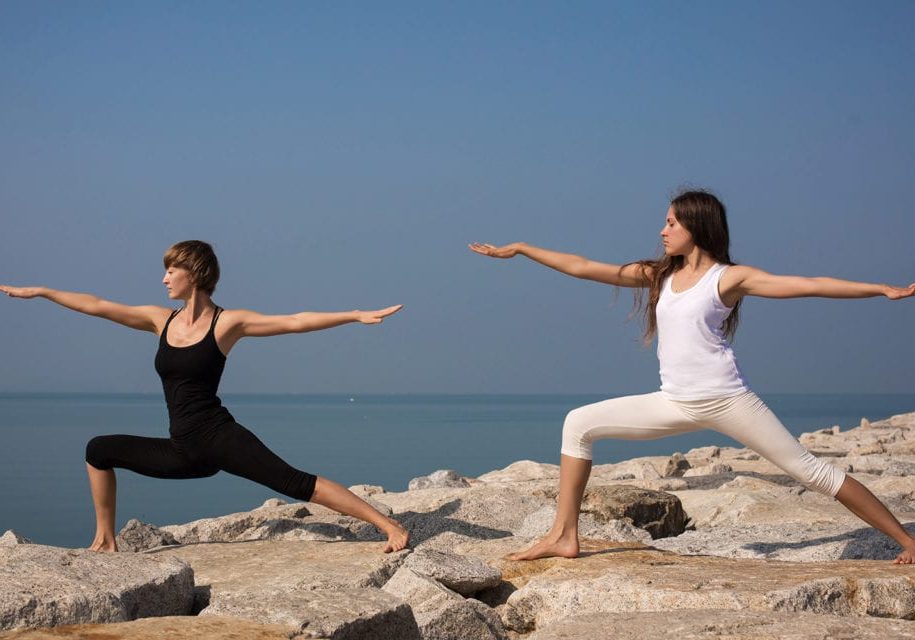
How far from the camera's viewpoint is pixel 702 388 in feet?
19.8

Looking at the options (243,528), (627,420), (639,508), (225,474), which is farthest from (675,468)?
(225,474)

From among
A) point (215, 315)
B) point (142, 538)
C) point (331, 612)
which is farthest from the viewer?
point (142, 538)

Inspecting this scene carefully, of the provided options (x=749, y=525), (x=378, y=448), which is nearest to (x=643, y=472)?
(x=749, y=525)

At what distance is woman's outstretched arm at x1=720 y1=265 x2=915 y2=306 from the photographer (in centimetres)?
564

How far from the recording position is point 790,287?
5.89 m

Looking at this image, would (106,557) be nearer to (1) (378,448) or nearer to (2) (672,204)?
(2) (672,204)

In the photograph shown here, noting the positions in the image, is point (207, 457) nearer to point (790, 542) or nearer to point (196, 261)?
point (196, 261)

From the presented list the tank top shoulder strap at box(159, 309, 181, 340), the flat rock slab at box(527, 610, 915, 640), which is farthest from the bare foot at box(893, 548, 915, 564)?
the tank top shoulder strap at box(159, 309, 181, 340)

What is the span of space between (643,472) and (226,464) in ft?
24.9

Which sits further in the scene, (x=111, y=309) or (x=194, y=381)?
Answer: (x=111, y=309)

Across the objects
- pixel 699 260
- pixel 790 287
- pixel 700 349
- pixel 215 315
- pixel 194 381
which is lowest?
pixel 194 381

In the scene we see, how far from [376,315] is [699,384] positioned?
6.24 ft

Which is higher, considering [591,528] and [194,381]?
[194,381]

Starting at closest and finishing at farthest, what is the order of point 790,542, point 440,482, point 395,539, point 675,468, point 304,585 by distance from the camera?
point 304,585
point 395,539
point 790,542
point 440,482
point 675,468
